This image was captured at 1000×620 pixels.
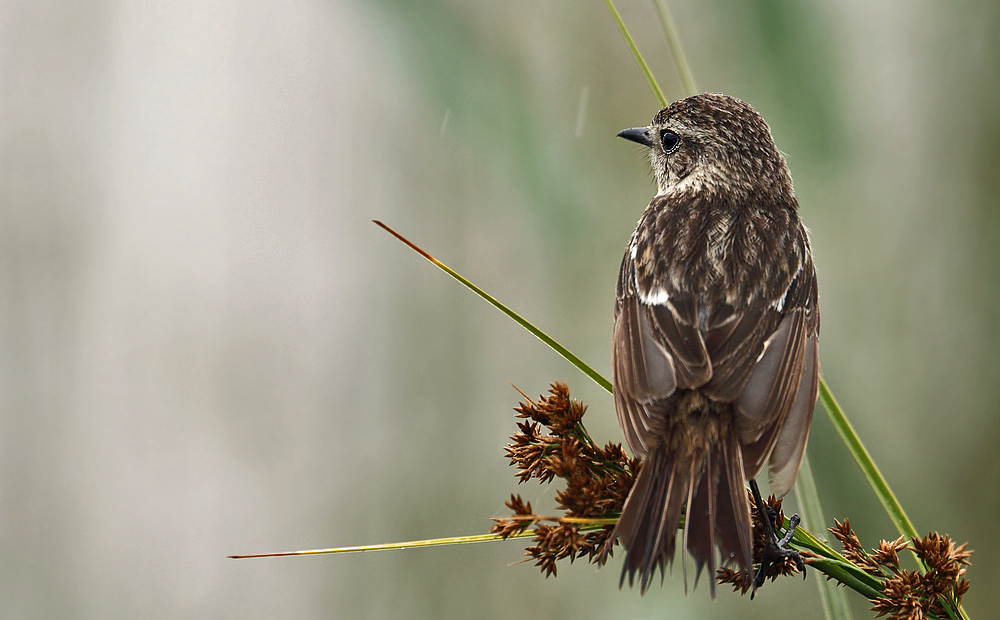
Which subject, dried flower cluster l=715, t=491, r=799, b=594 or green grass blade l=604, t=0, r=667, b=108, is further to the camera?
green grass blade l=604, t=0, r=667, b=108

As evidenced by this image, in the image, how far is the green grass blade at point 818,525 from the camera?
4.55 feet

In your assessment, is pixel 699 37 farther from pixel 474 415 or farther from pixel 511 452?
pixel 511 452

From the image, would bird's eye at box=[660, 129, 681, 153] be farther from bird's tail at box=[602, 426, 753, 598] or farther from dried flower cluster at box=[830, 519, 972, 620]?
dried flower cluster at box=[830, 519, 972, 620]

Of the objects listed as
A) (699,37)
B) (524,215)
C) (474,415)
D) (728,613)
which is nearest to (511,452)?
(728,613)

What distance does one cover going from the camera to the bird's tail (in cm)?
133

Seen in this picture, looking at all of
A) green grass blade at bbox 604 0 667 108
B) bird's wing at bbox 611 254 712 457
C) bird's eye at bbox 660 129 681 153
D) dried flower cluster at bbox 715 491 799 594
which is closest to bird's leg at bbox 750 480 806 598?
dried flower cluster at bbox 715 491 799 594

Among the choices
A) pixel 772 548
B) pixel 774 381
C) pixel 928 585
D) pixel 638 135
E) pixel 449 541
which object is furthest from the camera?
pixel 638 135

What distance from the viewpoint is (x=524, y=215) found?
13.3ft

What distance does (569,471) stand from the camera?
1379mm

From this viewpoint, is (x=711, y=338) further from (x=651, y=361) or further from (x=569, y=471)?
(x=569, y=471)

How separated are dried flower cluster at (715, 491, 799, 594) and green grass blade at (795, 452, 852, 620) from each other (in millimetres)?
74

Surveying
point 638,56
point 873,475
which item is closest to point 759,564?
point 873,475

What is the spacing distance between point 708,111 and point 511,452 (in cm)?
129

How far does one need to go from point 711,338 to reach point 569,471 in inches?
22.8
